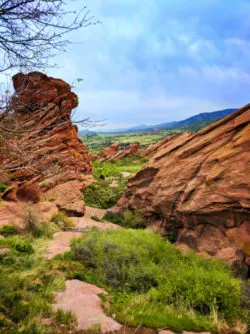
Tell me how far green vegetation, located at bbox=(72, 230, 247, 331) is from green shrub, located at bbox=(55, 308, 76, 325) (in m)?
0.90

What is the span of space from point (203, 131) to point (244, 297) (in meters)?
10.5

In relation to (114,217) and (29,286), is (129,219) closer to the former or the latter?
(114,217)

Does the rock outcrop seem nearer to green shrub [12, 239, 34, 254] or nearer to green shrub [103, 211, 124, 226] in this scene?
green shrub [103, 211, 124, 226]

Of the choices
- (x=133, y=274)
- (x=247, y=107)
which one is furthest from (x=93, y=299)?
(x=247, y=107)

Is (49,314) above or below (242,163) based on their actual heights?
below

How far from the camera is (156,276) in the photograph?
7711mm

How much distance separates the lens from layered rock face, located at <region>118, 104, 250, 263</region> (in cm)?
1047

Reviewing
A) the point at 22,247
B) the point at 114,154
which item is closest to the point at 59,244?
the point at 22,247

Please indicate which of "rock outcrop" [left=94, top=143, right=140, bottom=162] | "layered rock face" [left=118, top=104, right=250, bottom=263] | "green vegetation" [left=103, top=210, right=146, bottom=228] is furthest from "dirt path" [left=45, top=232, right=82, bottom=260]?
"rock outcrop" [left=94, top=143, right=140, bottom=162]

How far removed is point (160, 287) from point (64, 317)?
302cm

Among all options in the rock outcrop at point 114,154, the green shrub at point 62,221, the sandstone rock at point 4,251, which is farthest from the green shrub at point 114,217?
the rock outcrop at point 114,154

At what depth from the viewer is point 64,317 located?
5262 millimetres

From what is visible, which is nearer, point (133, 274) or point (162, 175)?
point (133, 274)

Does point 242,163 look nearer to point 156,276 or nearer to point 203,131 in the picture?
point 203,131
